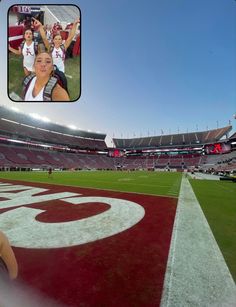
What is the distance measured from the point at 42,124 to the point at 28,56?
254 ft

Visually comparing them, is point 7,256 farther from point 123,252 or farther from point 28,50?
point 123,252

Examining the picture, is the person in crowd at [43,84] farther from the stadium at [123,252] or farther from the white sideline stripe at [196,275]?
the white sideline stripe at [196,275]

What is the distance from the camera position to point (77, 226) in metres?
5.11

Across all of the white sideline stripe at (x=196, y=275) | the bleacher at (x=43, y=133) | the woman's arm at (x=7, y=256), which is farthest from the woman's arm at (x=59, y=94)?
the bleacher at (x=43, y=133)

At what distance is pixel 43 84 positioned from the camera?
6.61ft

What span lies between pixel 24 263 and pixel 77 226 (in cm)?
196

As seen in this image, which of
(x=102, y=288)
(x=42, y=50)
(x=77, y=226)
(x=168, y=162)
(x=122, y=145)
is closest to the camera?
(x=42, y=50)

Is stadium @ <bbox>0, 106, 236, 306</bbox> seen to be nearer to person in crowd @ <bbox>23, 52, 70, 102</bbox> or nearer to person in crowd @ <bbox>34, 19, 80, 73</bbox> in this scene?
person in crowd @ <bbox>23, 52, 70, 102</bbox>

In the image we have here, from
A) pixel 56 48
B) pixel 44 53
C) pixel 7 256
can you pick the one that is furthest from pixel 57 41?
pixel 7 256

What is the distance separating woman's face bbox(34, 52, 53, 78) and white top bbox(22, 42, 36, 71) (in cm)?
4

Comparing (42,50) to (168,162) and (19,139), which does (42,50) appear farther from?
(168,162)

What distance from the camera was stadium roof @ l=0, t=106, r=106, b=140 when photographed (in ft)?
195

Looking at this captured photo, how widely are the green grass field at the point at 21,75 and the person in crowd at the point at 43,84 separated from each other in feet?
0.22

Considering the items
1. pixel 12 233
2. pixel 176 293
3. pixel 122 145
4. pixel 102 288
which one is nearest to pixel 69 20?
pixel 102 288
